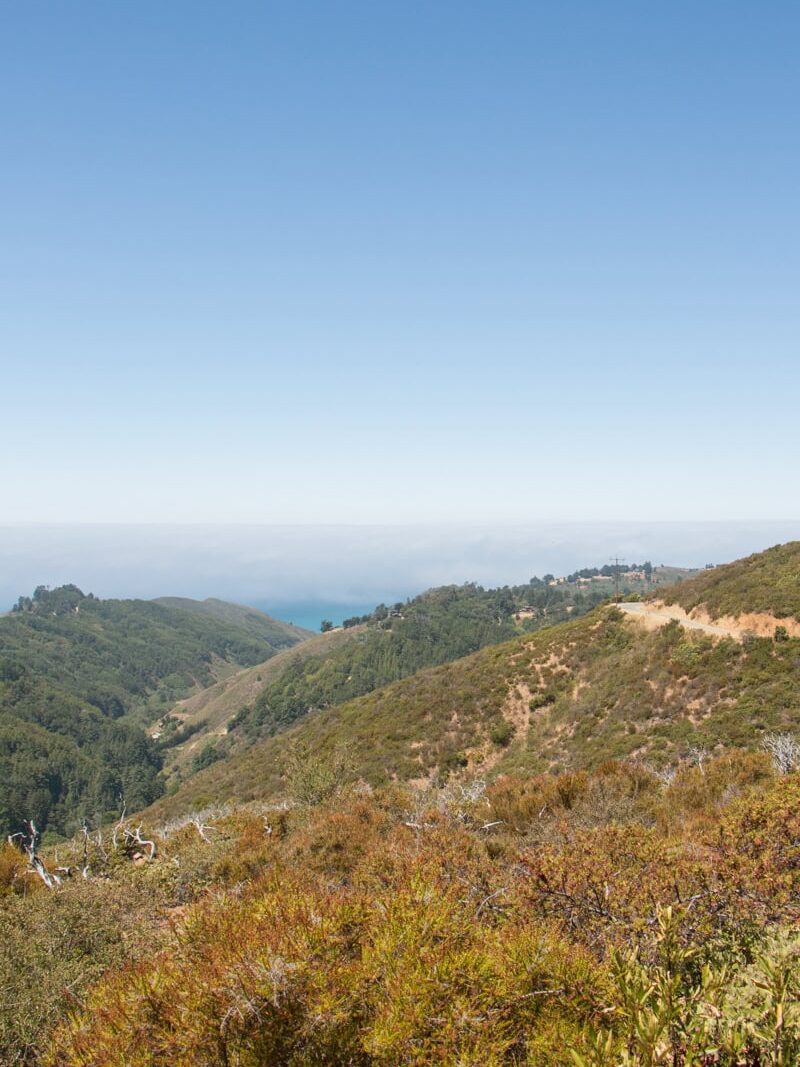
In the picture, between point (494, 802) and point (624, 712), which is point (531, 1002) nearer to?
point (494, 802)

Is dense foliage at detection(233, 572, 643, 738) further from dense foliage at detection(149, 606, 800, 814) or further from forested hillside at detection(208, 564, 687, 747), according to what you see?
dense foliage at detection(149, 606, 800, 814)

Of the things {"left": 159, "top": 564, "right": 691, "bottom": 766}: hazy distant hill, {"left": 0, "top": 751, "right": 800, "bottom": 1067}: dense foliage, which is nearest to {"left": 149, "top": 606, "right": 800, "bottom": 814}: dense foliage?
{"left": 0, "top": 751, "right": 800, "bottom": 1067}: dense foliage

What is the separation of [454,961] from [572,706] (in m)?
31.6

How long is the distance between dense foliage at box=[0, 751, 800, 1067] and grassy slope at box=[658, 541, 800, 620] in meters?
24.9

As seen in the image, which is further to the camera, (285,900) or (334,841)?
(334,841)

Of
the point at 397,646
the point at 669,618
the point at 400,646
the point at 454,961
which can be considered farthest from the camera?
the point at 400,646

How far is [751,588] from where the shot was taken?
117ft

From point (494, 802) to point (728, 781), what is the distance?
694 centimetres

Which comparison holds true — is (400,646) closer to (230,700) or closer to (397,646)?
(397,646)

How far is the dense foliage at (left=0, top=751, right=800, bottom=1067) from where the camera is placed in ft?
14.4

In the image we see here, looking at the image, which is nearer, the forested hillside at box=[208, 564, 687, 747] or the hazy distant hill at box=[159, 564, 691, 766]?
the forested hillside at box=[208, 564, 687, 747]

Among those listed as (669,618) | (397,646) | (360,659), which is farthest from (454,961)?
(397,646)

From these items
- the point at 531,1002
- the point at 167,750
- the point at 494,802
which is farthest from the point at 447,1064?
the point at 167,750

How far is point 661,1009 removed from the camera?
3512 millimetres
